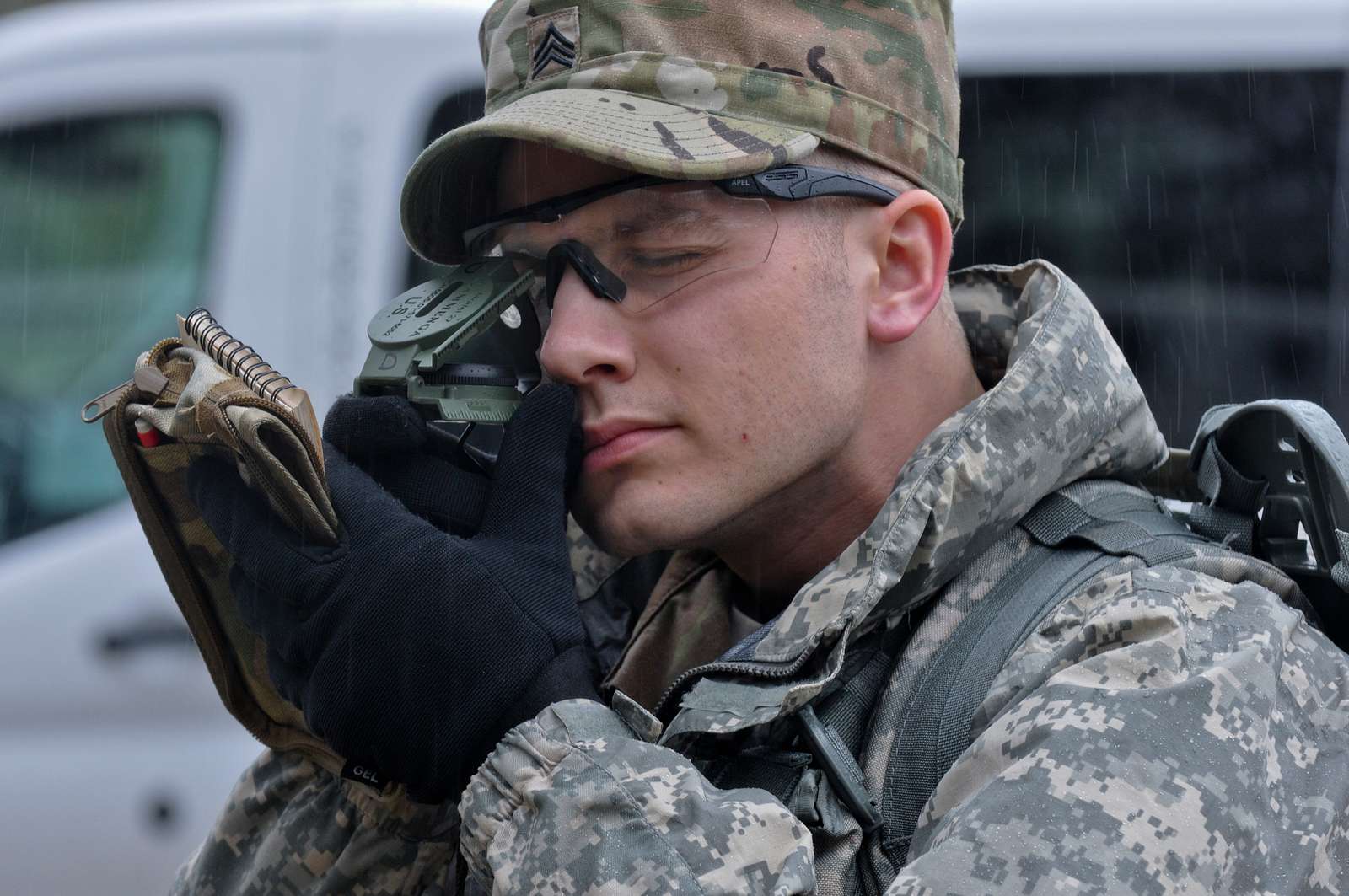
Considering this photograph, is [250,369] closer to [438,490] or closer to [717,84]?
[438,490]

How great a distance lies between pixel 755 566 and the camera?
2.08 meters

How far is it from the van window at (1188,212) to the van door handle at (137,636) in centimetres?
191

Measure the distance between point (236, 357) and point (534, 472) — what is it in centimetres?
36

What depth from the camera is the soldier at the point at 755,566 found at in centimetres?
137

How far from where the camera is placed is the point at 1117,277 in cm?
310

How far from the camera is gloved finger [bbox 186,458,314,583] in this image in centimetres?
162

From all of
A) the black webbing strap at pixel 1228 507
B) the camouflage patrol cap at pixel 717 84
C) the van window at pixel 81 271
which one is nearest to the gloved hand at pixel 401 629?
the camouflage patrol cap at pixel 717 84

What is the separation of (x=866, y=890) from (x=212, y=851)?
100 cm

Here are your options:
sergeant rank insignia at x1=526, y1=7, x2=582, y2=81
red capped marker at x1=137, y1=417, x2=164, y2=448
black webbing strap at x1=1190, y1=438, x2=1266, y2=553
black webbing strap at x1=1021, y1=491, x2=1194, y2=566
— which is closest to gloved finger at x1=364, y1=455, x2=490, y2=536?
red capped marker at x1=137, y1=417, x2=164, y2=448

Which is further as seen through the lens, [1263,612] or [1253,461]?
[1253,461]

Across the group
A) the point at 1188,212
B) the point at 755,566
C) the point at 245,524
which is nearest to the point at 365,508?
the point at 245,524

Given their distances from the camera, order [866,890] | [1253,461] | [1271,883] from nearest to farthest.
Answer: [1271,883] < [866,890] < [1253,461]

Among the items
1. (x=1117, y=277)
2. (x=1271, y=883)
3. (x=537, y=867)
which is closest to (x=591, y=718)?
(x=537, y=867)

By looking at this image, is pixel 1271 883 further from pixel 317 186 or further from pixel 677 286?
pixel 317 186
